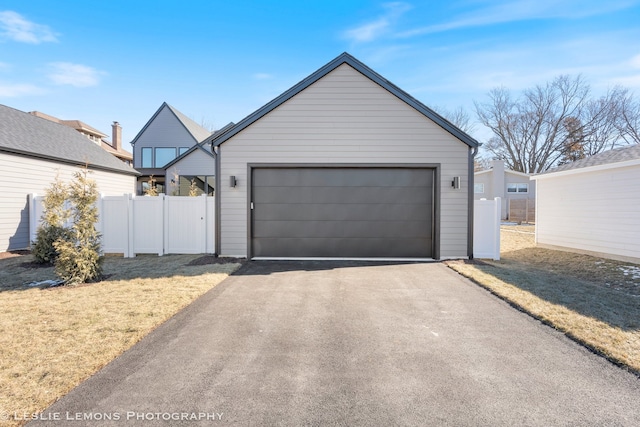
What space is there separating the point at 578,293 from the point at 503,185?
21.6 meters

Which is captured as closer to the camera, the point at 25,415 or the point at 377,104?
the point at 25,415

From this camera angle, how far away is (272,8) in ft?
34.3

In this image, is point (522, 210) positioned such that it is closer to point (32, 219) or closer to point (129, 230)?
point (129, 230)

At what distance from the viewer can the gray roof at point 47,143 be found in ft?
33.8

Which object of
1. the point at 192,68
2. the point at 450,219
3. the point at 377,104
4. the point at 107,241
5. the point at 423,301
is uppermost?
the point at 192,68

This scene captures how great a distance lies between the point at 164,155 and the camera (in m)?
22.0

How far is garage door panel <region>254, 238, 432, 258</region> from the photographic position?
26.8ft

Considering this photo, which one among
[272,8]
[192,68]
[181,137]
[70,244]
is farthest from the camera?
[181,137]

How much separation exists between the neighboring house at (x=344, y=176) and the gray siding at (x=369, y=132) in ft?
0.09

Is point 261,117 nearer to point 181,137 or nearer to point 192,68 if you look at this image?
point 192,68

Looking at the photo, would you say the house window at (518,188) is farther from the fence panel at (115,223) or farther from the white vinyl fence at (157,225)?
the fence panel at (115,223)

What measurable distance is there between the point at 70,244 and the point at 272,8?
9.37 metres

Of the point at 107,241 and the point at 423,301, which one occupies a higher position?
the point at 107,241

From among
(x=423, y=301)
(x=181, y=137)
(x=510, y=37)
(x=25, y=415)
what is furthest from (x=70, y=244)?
(x=181, y=137)
